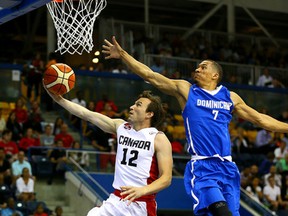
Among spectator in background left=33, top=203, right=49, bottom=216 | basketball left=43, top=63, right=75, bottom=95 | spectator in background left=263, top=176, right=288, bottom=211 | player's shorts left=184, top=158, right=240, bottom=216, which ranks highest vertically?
basketball left=43, top=63, right=75, bottom=95

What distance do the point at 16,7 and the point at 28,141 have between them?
30.6ft

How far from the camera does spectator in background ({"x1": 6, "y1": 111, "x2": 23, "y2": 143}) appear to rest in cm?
1878

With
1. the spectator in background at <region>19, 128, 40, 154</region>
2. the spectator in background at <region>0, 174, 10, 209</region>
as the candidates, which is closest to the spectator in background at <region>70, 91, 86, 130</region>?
the spectator in background at <region>19, 128, 40, 154</region>

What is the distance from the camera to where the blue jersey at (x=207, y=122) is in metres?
8.16

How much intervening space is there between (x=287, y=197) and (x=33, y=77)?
25.6 feet

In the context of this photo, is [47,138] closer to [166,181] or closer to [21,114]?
[21,114]

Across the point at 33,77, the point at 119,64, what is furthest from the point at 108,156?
Answer: the point at 119,64

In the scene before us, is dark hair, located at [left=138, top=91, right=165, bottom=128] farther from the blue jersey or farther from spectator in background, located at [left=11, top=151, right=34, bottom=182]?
spectator in background, located at [left=11, top=151, right=34, bottom=182]

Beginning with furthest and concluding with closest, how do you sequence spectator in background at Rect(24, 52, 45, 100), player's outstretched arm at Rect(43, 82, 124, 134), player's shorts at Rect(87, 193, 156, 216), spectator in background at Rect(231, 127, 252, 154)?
spectator in background at Rect(231, 127, 252, 154) → spectator in background at Rect(24, 52, 45, 100) → player's outstretched arm at Rect(43, 82, 124, 134) → player's shorts at Rect(87, 193, 156, 216)

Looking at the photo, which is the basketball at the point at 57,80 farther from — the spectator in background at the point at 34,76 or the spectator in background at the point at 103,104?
the spectator in background at the point at 34,76

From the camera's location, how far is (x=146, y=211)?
7973mm

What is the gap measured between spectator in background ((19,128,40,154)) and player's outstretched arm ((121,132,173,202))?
10776 mm

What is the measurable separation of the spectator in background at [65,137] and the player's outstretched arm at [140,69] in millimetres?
11034

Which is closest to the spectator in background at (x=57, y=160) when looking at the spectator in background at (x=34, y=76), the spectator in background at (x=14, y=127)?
the spectator in background at (x=14, y=127)
